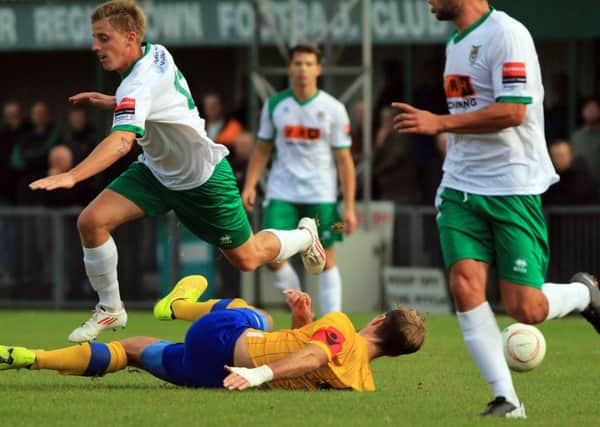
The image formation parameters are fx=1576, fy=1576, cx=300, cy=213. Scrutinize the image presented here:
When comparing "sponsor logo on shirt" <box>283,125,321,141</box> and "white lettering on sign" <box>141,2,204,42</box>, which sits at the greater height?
"white lettering on sign" <box>141,2,204,42</box>

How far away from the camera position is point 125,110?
9281mm

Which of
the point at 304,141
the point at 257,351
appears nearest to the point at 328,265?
the point at 304,141

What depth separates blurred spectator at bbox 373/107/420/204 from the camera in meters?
19.5

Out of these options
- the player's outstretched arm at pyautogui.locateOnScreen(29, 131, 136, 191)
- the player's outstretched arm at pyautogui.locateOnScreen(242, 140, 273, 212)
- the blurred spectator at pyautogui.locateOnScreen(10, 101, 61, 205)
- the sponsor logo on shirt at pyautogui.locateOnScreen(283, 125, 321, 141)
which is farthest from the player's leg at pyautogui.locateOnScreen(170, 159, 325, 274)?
the blurred spectator at pyautogui.locateOnScreen(10, 101, 61, 205)

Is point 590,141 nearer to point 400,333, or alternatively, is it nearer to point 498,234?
point 400,333

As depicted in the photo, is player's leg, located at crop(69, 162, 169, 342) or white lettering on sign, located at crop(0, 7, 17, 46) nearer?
player's leg, located at crop(69, 162, 169, 342)

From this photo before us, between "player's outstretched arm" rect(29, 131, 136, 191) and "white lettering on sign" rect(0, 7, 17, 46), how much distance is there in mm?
14137

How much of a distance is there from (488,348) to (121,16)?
3.30 m

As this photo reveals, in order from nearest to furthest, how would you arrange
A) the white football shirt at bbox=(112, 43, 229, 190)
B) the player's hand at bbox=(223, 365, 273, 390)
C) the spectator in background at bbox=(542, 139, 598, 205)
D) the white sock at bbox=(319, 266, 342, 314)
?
the player's hand at bbox=(223, 365, 273, 390)
the white football shirt at bbox=(112, 43, 229, 190)
the white sock at bbox=(319, 266, 342, 314)
the spectator in background at bbox=(542, 139, 598, 205)

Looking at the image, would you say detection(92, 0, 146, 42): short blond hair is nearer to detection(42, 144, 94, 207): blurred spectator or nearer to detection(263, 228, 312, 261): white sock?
detection(263, 228, 312, 261): white sock

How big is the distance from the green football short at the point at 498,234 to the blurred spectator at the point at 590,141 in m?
10.6

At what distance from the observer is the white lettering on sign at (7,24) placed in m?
22.8

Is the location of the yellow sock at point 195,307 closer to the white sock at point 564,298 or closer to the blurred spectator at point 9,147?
the white sock at point 564,298

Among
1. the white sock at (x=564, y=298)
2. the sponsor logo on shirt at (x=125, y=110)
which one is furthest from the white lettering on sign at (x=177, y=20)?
the white sock at (x=564, y=298)
